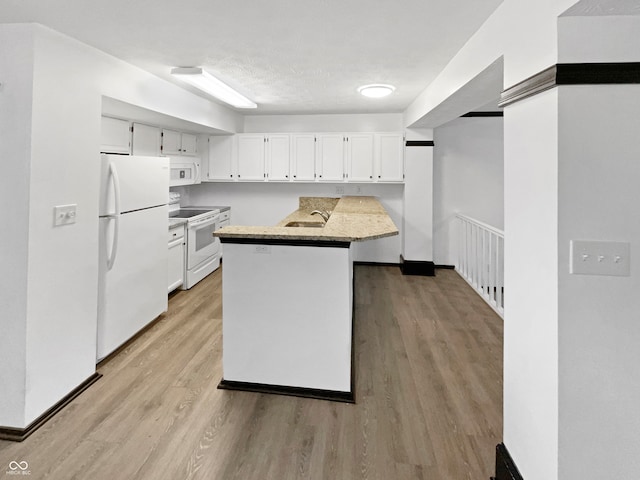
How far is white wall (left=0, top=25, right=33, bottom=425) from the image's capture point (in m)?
A: 2.05

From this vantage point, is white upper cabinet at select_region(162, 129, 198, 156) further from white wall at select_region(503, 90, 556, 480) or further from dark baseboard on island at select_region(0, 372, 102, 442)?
white wall at select_region(503, 90, 556, 480)

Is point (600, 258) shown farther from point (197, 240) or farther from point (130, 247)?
point (197, 240)

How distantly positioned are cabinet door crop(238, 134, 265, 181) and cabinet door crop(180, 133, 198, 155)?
635 mm

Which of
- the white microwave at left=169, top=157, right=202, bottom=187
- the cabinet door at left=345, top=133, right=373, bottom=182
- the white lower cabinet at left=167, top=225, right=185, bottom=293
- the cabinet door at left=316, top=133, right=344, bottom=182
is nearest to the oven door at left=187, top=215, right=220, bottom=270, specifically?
the white lower cabinet at left=167, top=225, right=185, bottom=293

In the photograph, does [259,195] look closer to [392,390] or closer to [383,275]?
[383,275]

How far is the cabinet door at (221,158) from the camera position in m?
5.63

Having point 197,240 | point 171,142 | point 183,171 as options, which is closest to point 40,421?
point 197,240

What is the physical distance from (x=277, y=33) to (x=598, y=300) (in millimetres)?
2211

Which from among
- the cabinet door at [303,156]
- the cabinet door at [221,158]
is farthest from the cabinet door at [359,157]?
the cabinet door at [221,158]

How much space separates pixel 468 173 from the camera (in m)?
5.54

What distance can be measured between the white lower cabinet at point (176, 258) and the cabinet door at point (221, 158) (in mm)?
1437

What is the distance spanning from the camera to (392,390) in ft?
8.39

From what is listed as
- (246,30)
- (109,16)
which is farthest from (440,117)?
(109,16)

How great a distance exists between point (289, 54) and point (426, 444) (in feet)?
8.90
